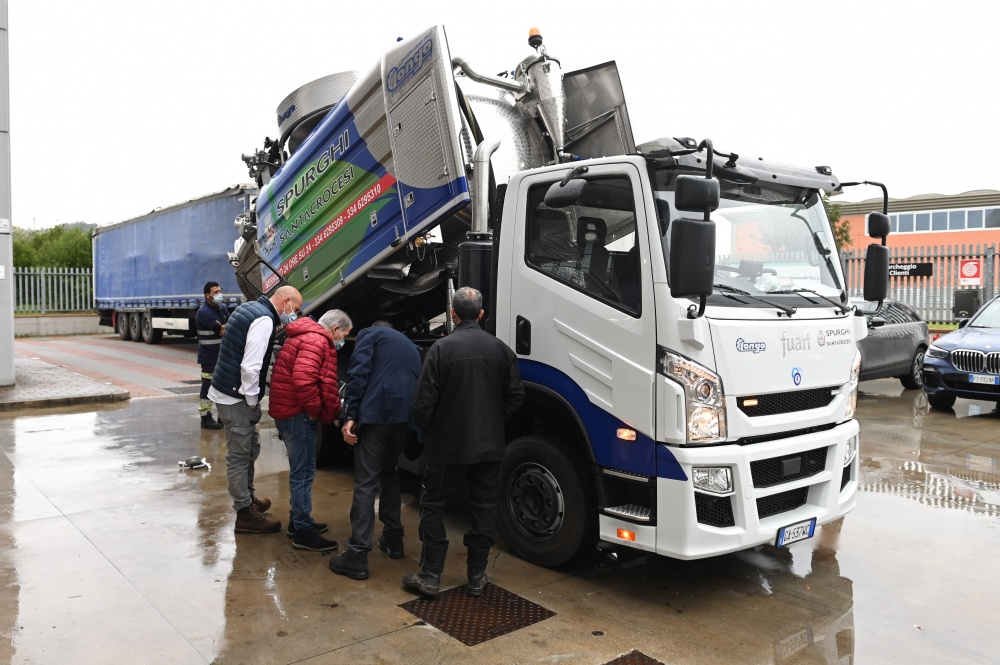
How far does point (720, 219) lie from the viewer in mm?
4516

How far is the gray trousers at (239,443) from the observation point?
546 centimetres

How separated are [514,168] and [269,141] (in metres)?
3.67

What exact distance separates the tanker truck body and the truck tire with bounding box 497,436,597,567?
12 mm

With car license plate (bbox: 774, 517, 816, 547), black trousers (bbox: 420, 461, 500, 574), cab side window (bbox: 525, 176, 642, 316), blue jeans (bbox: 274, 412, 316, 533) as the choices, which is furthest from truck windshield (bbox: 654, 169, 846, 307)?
blue jeans (bbox: 274, 412, 316, 533)

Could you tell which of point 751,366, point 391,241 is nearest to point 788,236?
point 751,366

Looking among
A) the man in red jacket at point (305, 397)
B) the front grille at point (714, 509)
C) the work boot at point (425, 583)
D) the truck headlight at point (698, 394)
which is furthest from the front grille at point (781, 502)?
the man in red jacket at point (305, 397)

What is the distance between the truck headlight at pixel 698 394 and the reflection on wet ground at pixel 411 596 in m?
1.03

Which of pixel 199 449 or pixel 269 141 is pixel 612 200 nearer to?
pixel 269 141

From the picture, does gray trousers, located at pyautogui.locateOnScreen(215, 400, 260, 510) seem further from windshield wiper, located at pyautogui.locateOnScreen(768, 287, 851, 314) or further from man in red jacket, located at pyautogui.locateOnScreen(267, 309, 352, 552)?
windshield wiper, located at pyautogui.locateOnScreen(768, 287, 851, 314)

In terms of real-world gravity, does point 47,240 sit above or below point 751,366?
above

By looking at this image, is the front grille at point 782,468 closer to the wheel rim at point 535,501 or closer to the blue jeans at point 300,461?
the wheel rim at point 535,501

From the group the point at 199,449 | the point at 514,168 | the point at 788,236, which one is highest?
the point at 514,168

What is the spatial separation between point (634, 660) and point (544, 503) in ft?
4.06

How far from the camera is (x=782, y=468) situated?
Answer: 4355mm
